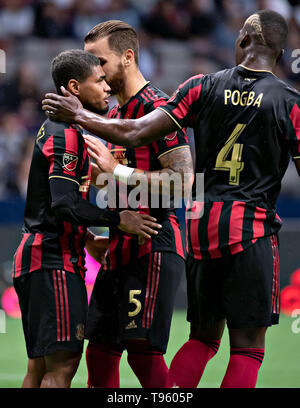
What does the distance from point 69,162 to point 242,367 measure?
1.26 m

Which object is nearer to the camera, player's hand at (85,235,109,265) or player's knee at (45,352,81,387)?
player's knee at (45,352,81,387)

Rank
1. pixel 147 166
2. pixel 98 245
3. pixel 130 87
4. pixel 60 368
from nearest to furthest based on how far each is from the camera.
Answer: pixel 60 368 < pixel 147 166 < pixel 130 87 < pixel 98 245

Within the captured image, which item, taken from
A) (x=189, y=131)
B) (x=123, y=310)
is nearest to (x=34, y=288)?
(x=123, y=310)

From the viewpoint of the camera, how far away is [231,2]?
941 cm

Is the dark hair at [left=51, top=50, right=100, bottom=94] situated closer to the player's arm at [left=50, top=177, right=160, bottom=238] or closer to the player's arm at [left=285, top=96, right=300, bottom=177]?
the player's arm at [left=50, top=177, right=160, bottom=238]

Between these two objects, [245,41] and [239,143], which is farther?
[245,41]

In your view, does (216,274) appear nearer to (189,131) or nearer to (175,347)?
(175,347)

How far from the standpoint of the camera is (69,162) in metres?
3.12

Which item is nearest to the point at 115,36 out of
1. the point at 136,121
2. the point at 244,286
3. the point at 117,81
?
the point at 117,81

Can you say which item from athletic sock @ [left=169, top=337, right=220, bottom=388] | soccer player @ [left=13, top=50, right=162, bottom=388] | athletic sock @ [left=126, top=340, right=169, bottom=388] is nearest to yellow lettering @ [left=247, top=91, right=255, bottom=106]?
soccer player @ [left=13, top=50, right=162, bottom=388]

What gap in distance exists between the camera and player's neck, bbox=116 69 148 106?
3678mm

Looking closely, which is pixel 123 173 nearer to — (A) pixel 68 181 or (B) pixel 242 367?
(A) pixel 68 181

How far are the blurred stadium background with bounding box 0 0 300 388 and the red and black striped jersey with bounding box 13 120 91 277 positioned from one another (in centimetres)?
448

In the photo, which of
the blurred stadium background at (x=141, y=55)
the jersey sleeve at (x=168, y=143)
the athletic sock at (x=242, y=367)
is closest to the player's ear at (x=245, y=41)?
the jersey sleeve at (x=168, y=143)
